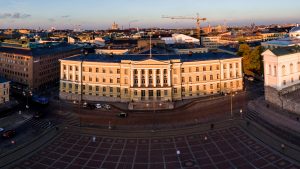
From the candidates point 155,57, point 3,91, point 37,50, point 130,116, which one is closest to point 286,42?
point 155,57

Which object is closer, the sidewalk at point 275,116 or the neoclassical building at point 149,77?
the sidewalk at point 275,116

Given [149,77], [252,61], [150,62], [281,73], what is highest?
[252,61]

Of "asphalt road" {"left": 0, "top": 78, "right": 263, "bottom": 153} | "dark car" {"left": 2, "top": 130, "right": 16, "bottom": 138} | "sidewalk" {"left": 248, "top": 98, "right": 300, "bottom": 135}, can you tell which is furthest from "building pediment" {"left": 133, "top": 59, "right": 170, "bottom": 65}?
"dark car" {"left": 2, "top": 130, "right": 16, "bottom": 138}

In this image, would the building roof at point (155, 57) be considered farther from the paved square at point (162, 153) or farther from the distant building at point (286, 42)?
the paved square at point (162, 153)

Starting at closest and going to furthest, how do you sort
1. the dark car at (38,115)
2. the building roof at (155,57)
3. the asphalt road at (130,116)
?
the asphalt road at (130,116)
the dark car at (38,115)
the building roof at (155,57)

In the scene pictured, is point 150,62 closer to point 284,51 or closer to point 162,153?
point 284,51

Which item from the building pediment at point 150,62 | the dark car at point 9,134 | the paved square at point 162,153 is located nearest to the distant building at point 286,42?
the building pediment at point 150,62

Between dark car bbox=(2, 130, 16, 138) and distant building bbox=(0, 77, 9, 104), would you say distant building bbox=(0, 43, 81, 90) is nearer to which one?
distant building bbox=(0, 77, 9, 104)
